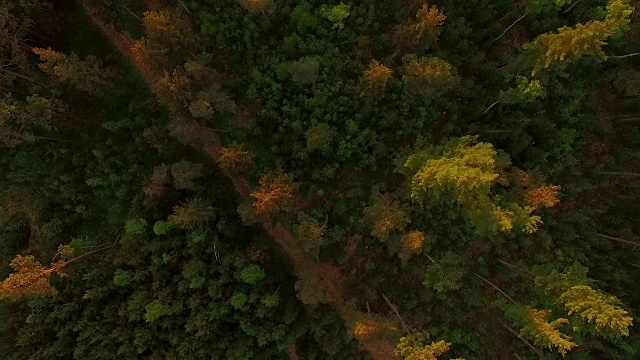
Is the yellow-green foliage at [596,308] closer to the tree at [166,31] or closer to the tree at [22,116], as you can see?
the tree at [166,31]

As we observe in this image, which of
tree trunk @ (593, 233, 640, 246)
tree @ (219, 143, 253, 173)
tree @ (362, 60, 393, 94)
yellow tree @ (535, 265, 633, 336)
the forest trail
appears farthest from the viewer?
tree trunk @ (593, 233, 640, 246)

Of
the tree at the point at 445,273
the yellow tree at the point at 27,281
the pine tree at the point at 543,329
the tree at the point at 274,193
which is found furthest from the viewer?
the tree at the point at 445,273

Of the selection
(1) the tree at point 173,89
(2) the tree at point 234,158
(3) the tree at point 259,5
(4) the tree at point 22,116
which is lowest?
(2) the tree at point 234,158

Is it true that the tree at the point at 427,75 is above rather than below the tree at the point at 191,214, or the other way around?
above

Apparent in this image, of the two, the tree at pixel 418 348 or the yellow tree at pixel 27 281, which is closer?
the yellow tree at pixel 27 281

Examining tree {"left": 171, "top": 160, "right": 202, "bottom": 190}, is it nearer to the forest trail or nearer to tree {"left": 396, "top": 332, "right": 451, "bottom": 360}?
the forest trail

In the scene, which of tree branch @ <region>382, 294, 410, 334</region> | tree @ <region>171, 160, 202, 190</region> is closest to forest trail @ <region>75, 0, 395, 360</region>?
tree @ <region>171, 160, 202, 190</region>

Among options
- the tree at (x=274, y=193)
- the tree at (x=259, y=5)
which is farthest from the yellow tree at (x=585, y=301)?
the tree at (x=259, y=5)

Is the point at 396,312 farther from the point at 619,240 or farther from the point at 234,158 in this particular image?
the point at 619,240
